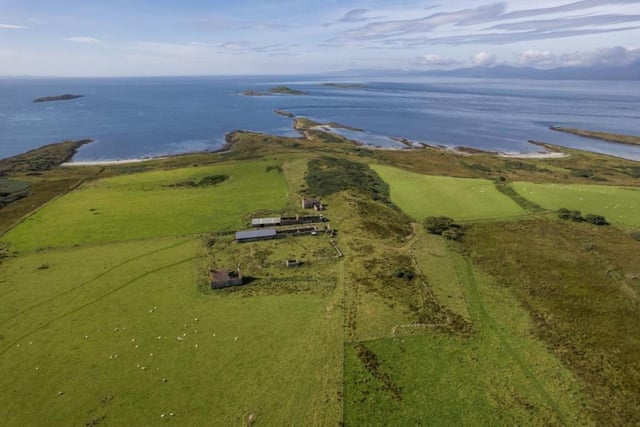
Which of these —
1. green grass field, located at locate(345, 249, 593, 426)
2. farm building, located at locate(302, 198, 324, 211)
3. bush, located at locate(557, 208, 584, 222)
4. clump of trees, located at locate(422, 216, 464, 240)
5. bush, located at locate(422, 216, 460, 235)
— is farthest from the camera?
farm building, located at locate(302, 198, 324, 211)

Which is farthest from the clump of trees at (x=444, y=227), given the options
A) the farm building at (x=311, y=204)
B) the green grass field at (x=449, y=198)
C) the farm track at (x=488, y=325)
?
the farm building at (x=311, y=204)

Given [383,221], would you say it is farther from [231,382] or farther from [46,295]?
[46,295]

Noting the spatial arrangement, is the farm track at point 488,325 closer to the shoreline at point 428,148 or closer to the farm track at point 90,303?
the farm track at point 90,303

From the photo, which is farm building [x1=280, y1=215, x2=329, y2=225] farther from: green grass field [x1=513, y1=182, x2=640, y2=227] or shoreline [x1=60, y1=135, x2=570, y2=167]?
shoreline [x1=60, y1=135, x2=570, y2=167]

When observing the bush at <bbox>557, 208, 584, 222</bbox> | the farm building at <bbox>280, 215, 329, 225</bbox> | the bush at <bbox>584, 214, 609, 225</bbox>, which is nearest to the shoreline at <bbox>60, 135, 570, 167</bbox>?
the bush at <bbox>557, 208, 584, 222</bbox>

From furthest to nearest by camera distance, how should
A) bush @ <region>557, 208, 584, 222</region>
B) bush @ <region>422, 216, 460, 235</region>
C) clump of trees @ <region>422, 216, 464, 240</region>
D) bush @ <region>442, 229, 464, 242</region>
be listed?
1. bush @ <region>557, 208, 584, 222</region>
2. bush @ <region>422, 216, 460, 235</region>
3. clump of trees @ <region>422, 216, 464, 240</region>
4. bush @ <region>442, 229, 464, 242</region>

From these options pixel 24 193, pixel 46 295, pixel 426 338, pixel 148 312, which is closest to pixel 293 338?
pixel 426 338

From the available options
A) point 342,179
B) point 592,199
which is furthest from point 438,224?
point 592,199

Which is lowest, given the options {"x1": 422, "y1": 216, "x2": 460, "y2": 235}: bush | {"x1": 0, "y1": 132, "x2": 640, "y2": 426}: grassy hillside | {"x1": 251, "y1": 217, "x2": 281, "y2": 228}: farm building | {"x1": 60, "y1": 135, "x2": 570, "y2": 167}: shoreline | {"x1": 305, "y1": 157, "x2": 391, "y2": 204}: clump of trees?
{"x1": 60, "y1": 135, "x2": 570, "y2": 167}: shoreline
